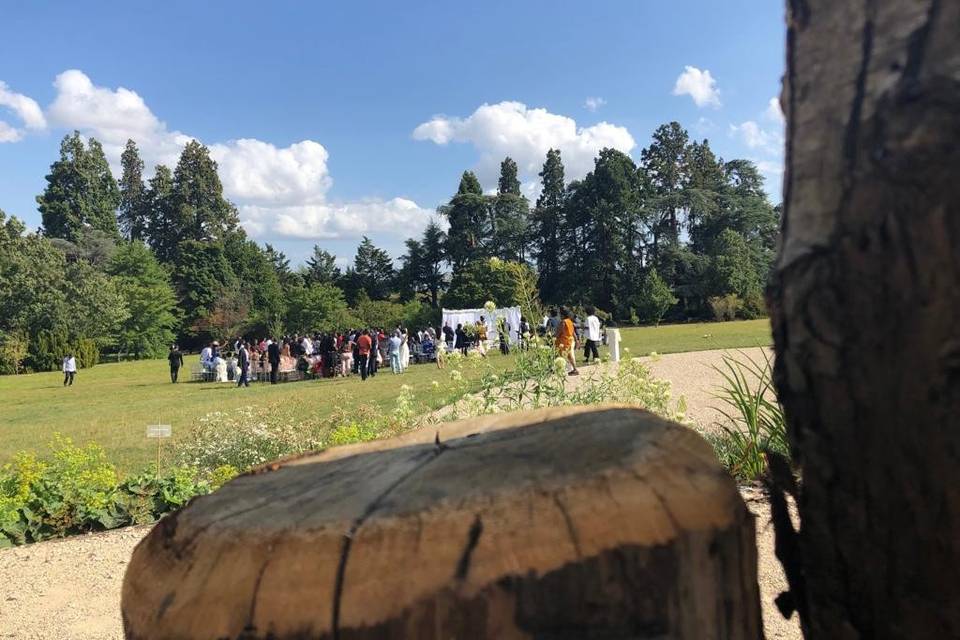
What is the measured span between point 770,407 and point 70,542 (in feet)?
17.7

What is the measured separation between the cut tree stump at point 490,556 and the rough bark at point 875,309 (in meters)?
0.15

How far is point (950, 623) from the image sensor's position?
0.80 m

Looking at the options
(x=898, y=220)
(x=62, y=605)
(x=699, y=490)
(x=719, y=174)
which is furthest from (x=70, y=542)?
(x=719, y=174)

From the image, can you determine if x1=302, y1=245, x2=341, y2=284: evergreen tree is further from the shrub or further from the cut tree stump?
the cut tree stump

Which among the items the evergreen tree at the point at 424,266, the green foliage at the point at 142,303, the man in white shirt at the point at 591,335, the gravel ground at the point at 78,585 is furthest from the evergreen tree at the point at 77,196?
the gravel ground at the point at 78,585

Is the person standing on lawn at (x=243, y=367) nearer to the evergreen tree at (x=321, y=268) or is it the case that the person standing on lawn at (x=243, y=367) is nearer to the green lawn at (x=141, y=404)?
the green lawn at (x=141, y=404)

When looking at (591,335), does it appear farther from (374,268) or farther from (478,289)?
(374,268)

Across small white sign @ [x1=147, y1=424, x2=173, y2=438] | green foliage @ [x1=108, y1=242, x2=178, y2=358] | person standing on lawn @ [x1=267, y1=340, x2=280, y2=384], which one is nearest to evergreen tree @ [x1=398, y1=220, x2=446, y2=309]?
green foliage @ [x1=108, y1=242, x2=178, y2=358]

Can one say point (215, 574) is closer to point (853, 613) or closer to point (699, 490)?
point (699, 490)

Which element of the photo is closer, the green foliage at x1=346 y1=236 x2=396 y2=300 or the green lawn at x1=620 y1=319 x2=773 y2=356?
the green lawn at x1=620 y1=319 x2=773 y2=356

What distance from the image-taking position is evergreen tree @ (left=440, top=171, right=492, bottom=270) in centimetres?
6316

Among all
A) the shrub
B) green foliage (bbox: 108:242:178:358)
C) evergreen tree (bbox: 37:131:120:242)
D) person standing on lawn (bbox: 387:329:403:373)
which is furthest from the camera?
evergreen tree (bbox: 37:131:120:242)

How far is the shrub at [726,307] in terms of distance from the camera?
46.8 meters

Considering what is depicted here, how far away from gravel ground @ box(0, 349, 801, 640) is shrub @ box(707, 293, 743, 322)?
4453 centimetres
